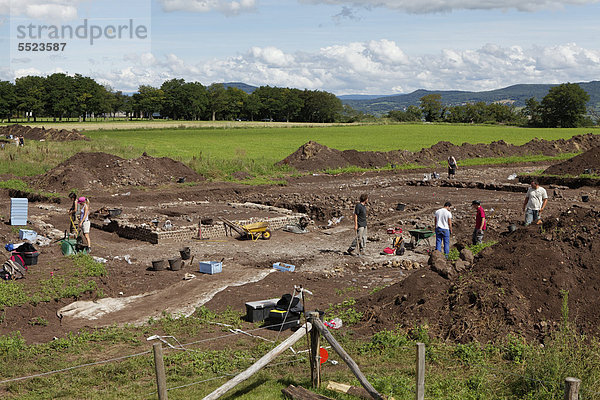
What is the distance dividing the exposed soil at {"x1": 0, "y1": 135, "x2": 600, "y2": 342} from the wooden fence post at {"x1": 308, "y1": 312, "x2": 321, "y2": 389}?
2.58 metres

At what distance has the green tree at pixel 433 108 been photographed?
137 metres

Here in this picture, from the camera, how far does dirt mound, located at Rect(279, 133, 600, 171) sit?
40.0 meters

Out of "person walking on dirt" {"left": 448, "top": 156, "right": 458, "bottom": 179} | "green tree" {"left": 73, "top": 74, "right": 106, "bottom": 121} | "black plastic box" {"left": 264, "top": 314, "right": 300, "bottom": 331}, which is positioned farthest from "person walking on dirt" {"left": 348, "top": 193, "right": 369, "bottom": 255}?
"green tree" {"left": 73, "top": 74, "right": 106, "bottom": 121}

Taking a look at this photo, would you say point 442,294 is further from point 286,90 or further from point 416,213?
point 286,90

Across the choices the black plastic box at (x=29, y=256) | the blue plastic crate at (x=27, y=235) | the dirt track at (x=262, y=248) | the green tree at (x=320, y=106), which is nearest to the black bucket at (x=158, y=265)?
the dirt track at (x=262, y=248)

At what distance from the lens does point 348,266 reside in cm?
1580

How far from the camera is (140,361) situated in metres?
9.28

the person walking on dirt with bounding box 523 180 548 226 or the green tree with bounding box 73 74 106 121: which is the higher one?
the green tree with bounding box 73 74 106 121

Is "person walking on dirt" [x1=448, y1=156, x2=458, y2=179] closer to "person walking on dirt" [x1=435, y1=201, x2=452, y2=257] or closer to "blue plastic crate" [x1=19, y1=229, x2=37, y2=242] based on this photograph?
"person walking on dirt" [x1=435, y1=201, x2=452, y2=257]

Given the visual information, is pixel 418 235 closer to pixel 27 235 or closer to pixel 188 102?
pixel 27 235

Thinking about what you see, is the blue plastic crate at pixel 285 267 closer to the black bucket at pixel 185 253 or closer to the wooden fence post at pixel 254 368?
the black bucket at pixel 185 253

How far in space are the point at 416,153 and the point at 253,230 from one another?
2879 centimetres

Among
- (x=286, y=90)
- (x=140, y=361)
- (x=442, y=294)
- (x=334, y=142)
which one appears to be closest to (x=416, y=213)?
(x=442, y=294)

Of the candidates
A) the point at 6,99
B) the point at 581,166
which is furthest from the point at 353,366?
the point at 6,99
